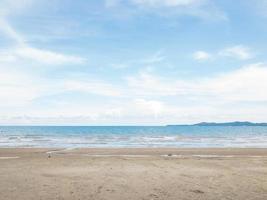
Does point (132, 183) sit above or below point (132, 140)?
below

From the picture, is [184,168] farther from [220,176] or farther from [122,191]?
[122,191]

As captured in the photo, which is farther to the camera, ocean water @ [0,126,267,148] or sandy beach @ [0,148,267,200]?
ocean water @ [0,126,267,148]

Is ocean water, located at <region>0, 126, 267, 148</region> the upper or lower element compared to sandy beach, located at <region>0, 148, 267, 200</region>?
upper

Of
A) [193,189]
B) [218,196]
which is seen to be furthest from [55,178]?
[218,196]

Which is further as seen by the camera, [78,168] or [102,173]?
[78,168]

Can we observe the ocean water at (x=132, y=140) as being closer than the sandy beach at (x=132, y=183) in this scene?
No

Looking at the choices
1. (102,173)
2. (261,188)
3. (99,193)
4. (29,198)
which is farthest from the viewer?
(102,173)

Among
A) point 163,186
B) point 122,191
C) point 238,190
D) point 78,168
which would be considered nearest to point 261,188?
point 238,190

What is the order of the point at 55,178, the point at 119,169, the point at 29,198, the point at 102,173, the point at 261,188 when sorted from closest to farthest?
the point at 29,198 < the point at 261,188 < the point at 55,178 < the point at 102,173 < the point at 119,169

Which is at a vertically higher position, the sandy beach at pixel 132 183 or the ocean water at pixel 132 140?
the ocean water at pixel 132 140

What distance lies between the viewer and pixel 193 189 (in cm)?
1228

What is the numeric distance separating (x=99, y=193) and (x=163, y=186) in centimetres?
228

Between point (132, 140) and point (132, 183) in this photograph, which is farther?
point (132, 140)

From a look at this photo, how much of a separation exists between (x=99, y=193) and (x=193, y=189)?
297 centimetres
